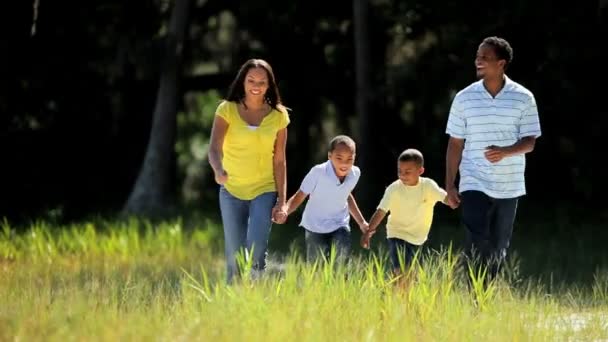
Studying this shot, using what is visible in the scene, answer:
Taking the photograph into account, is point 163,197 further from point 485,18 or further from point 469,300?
point 469,300

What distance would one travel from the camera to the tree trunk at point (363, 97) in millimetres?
21406

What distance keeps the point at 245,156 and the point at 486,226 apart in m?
1.68

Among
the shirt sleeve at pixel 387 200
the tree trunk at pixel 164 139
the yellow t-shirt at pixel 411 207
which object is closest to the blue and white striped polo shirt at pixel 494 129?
the yellow t-shirt at pixel 411 207

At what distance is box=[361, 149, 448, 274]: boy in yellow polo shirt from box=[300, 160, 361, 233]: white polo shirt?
0.75ft

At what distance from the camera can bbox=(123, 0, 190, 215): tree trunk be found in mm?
22906

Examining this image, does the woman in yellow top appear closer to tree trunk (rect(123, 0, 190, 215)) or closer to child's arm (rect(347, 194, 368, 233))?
child's arm (rect(347, 194, 368, 233))

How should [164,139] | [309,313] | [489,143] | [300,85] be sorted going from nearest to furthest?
[309,313], [489,143], [164,139], [300,85]

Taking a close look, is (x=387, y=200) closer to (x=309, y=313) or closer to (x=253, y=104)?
(x=253, y=104)

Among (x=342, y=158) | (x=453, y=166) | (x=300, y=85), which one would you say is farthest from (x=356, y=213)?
(x=300, y=85)

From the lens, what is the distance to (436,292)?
28.9 ft

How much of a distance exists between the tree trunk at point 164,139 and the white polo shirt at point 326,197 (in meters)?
12.9

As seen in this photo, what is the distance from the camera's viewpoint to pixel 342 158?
32.2 ft

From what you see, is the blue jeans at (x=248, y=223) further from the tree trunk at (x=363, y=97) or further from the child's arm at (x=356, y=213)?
the tree trunk at (x=363, y=97)

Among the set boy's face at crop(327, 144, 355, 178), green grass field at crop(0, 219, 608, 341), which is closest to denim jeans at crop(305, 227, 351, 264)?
green grass field at crop(0, 219, 608, 341)
